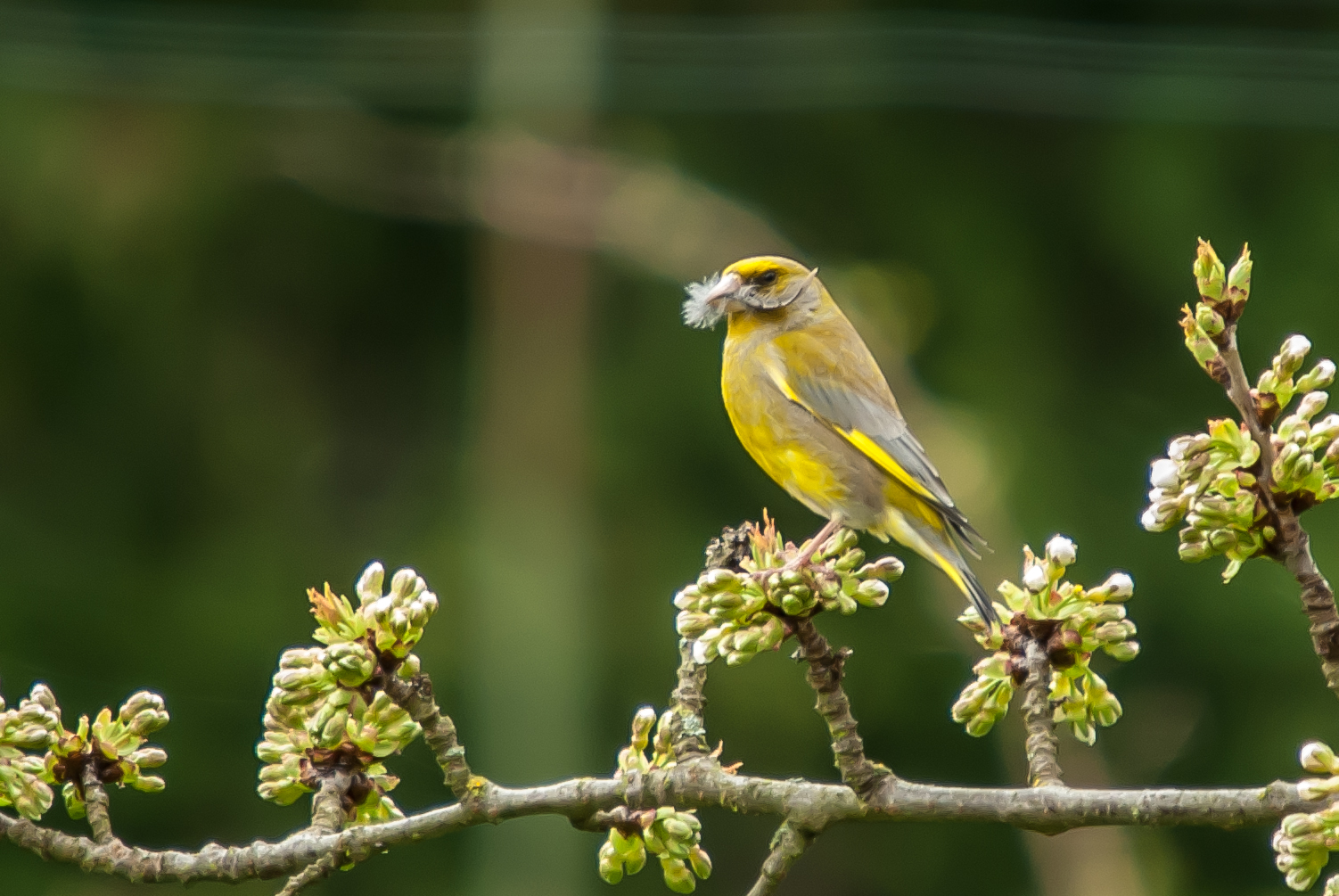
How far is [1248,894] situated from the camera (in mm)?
8188

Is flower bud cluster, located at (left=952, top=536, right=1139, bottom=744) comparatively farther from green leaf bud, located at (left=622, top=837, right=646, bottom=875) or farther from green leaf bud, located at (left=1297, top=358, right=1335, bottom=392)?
green leaf bud, located at (left=622, top=837, right=646, bottom=875)

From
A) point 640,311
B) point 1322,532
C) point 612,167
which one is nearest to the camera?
point 1322,532

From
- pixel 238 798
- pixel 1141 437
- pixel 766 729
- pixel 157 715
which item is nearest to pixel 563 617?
pixel 766 729

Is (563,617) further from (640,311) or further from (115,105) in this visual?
(115,105)

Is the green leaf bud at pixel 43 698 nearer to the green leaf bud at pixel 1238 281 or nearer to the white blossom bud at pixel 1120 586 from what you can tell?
the white blossom bud at pixel 1120 586

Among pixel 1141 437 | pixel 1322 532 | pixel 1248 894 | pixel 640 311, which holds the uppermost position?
pixel 640 311

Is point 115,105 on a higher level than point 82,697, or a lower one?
higher

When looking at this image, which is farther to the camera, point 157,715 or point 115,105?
point 115,105

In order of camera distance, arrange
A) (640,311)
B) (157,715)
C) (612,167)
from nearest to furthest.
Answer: (157,715) → (612,167) → (640,311)

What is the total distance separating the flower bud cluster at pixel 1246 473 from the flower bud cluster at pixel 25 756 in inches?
51.2

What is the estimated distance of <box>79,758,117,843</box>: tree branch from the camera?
6.23 feet

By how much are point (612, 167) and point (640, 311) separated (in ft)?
3.33

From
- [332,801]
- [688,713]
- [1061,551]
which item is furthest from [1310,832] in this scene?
[332,801]

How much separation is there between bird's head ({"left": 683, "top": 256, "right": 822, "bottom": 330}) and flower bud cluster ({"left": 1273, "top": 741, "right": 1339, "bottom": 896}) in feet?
7.94
